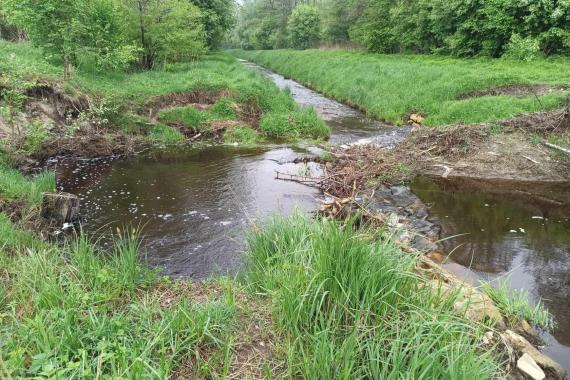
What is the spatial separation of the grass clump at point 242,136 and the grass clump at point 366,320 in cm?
988

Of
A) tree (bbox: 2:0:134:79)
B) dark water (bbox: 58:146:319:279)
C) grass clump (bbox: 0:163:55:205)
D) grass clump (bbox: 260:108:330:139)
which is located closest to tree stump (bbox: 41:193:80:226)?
grass clump (bbox: 0:163:55:205)

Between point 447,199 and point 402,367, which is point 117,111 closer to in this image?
point 447,199

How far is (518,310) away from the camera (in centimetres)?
456

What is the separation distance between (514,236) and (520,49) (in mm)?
14536

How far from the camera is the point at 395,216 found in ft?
24.5

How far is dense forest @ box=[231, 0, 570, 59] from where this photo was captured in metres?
19.6

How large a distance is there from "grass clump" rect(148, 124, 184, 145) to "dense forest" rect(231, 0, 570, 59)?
1386 cm

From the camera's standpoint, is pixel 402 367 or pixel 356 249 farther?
pixel 356 249

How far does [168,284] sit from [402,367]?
2.76 m

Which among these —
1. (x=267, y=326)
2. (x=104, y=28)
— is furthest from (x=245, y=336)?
(x=104, y=28)

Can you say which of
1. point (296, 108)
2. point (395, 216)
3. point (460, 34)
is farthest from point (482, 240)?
point (460, 34)

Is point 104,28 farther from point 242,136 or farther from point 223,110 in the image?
point 242,136

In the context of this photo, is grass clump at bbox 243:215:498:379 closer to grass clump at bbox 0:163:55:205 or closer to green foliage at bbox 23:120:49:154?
grass clump at bbox 0:163:55:205

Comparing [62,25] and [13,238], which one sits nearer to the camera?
[13,238]
